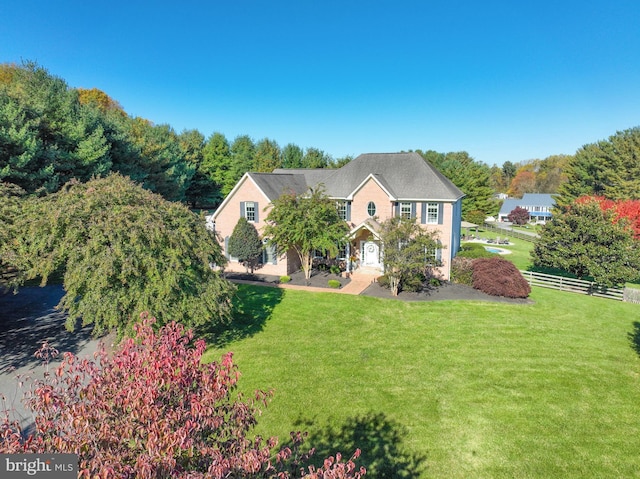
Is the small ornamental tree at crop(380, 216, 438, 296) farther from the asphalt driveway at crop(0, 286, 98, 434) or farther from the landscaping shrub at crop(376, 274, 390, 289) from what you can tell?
the asphalt driveway at crop(0, 286, 98, 434)

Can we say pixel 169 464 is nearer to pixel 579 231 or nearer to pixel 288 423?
pixel 288 423

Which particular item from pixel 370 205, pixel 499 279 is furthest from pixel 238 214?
pixel 499 279

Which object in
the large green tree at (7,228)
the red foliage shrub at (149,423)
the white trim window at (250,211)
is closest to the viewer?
the red foliage shrub at (149,423)

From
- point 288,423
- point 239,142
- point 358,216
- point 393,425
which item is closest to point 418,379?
point 393,425

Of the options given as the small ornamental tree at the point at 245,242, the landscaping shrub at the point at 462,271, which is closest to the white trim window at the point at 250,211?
the small ornamental tree at the point at 245,242

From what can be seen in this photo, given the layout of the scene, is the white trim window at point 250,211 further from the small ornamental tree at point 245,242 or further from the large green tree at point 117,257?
the large green tree at point 117,257

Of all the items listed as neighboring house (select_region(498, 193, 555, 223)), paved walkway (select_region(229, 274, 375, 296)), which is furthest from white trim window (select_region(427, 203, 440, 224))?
neighboring house (select_region(498, 193, 555, 223))
